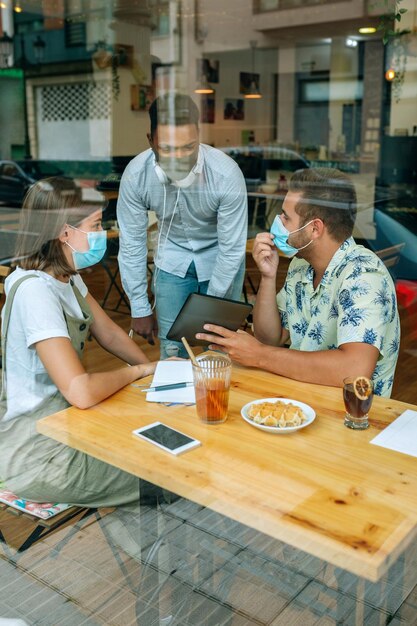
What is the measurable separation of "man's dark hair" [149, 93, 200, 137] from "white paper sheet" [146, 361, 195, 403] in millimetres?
1209

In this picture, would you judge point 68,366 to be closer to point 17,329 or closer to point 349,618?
point 17,329

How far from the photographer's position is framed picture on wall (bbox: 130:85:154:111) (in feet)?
9.03

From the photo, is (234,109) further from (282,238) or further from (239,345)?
(239,345)

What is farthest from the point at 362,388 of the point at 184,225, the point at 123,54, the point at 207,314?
the point at 123,54

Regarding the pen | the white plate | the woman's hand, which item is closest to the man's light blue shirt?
the woman's hand

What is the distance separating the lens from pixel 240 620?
4.49 ft

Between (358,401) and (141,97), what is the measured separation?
1930 mm

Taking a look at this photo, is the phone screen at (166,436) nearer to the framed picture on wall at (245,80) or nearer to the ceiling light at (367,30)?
the framed picture on wall at (245,80)

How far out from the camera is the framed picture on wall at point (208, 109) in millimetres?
3027

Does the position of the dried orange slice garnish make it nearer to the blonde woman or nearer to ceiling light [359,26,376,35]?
the blonde woman

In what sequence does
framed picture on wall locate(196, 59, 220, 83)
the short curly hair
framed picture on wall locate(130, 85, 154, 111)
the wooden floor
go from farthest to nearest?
1. framed picture on wall locate(196, 59, 220, 83)
2. framed picture on wall locate(130, 85, 154, 111)
3. the wooden floor
4. the short curly hair

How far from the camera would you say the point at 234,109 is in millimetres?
3328

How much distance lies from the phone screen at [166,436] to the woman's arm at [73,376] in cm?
18

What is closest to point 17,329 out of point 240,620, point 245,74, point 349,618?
point 240,620
